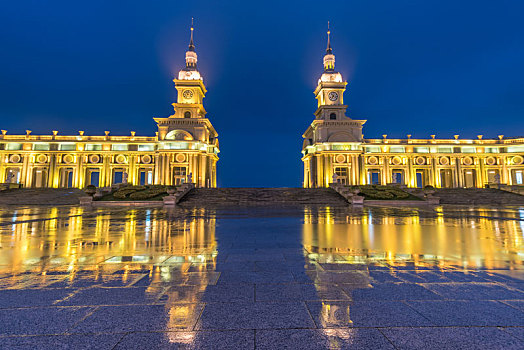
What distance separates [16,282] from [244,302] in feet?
11.3

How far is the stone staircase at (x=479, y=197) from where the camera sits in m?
32.3

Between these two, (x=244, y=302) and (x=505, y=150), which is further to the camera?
(x=505, y=150)

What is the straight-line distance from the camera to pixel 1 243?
7.06 metres

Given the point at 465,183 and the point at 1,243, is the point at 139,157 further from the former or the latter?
the point at 465,183

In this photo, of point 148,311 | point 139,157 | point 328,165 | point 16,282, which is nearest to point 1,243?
point 16,282

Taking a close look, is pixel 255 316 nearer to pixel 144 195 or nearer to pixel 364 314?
pixel 364 314

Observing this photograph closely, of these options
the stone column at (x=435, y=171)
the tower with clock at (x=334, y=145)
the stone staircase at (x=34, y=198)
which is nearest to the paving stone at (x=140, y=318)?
the stone staircase at (x=34, y=198)

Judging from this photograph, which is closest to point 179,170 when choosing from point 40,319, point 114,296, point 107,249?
point 107,249

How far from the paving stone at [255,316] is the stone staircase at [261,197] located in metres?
24.6

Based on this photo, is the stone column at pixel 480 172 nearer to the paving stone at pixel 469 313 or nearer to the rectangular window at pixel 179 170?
the rectangular window at pixel 179 170

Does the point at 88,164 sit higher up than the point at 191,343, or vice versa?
the point at 88,164

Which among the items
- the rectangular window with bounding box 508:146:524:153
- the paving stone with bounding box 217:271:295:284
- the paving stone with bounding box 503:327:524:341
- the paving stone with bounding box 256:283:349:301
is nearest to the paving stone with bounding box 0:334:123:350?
the paving stone with bounding box 256:283:349:301

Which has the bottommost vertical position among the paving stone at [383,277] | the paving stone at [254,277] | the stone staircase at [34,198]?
the paving stone at [254,277]

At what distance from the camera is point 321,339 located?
97.1 inches
